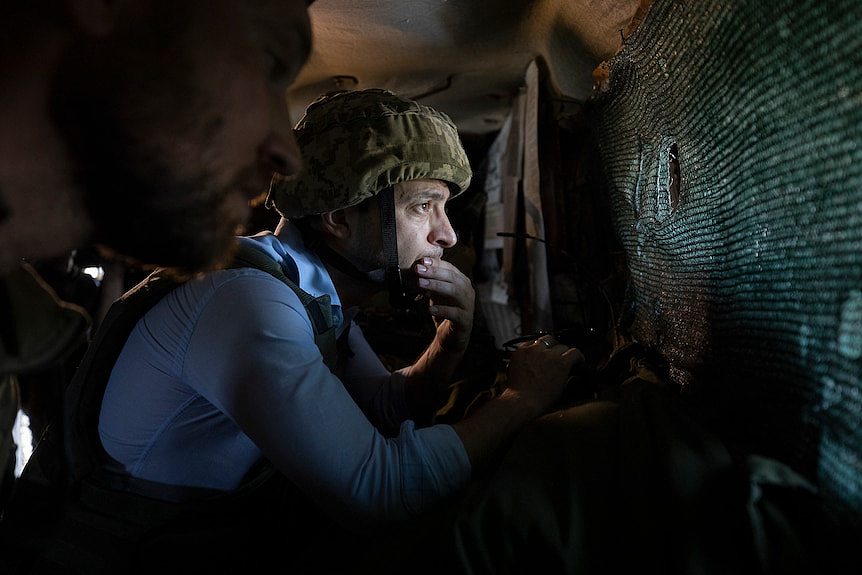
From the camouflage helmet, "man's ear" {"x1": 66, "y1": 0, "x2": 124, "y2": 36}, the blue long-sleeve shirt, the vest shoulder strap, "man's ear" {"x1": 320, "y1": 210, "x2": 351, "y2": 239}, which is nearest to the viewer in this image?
"man's ear" {"x1": 66, "y1": 0, "x2": 124, "y2": 36}

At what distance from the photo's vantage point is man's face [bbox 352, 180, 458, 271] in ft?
6.06

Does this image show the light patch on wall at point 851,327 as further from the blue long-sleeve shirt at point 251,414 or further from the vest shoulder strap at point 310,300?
the vest shoulder strap at point 310,300

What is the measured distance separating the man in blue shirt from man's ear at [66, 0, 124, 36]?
2.10ft

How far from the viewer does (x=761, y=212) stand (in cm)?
99

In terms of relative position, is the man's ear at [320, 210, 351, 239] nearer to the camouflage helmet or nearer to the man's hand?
the camouflage helmet

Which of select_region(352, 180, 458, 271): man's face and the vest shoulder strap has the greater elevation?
select_region(352, 180, 458, 271): man's face

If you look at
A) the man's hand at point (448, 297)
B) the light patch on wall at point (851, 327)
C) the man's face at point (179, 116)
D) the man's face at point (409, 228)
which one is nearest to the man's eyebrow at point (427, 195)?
the man's face at point (409, 228)

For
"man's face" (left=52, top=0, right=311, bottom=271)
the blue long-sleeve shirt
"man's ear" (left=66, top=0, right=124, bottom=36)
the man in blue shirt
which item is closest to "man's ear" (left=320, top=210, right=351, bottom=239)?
the man in blue shirt

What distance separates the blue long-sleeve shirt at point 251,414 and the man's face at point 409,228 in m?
0.53

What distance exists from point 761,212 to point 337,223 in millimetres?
1268

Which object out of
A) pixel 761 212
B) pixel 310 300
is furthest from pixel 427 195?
pixel 761 212

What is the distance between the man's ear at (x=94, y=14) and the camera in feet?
2.34

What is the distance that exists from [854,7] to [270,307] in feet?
3.69

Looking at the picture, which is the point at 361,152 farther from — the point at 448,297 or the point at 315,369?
the point at 315,369
